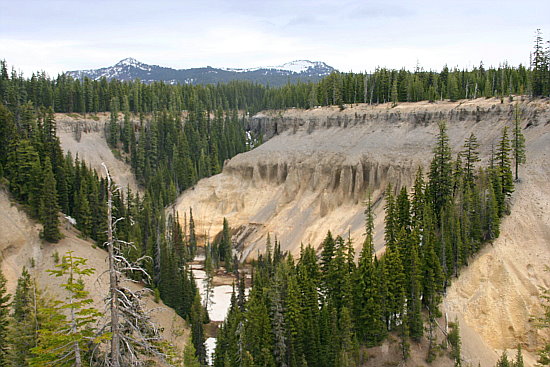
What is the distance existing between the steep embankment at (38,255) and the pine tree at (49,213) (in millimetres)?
924

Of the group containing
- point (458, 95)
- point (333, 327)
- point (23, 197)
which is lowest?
point (333, 327)

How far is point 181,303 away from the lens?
59.4 metres

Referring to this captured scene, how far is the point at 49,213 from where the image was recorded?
2191 inches

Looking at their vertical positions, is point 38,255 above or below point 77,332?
below

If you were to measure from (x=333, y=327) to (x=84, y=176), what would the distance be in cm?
4612

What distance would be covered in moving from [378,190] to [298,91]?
198 ft

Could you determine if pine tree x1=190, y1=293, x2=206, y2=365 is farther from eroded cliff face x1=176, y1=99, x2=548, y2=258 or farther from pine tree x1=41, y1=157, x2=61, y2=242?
eroded cliff face x1=176, y1=99, x2=548, y2=258

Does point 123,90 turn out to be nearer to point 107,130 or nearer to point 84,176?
point 107,130

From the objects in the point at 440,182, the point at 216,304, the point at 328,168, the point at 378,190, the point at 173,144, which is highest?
the point at 173,144

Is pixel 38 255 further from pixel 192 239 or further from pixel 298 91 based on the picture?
pixel 298 91

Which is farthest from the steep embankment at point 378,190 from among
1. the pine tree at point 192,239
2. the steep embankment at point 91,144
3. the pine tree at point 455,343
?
the steep embankment at point 91,144

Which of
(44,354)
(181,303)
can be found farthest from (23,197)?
(44,354)

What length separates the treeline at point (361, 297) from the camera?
4269cm

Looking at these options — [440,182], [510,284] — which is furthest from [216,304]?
[510,284]
